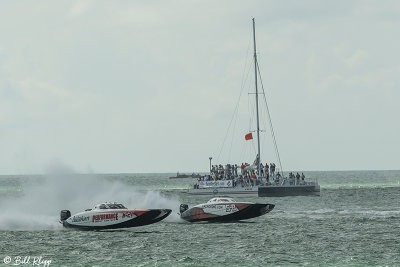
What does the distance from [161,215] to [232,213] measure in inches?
258

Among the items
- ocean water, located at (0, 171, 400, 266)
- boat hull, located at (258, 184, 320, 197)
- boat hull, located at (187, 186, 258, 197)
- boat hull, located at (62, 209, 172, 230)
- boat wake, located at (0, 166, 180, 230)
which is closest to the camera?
ocean water, located at (0, 171, 400, 266)

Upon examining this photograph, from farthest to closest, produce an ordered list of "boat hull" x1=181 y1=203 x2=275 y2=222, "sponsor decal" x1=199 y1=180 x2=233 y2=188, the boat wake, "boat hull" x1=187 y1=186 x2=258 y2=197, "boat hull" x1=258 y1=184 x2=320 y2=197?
1. "sponsor decal" x1=199 y1=180 x2=233 y2=188
2. "boat hull" x1=187 y1=186 x2=258 y2=197
3. "boat hull" x1=258 y1=184 x2=320 y2=197
4. the boat wake
5. "boat hull" x1=181 y1=203 x2=275 y2=222

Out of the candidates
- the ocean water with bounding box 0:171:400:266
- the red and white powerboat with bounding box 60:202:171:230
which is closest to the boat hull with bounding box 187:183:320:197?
the ocean water with bounding box 0:171:400:266

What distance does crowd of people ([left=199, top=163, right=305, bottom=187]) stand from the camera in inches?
3083

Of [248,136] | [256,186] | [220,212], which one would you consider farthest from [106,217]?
[248,136]

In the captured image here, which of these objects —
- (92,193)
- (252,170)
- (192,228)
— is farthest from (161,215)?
(92,193)

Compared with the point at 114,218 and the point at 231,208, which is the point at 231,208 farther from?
the point at 114,218

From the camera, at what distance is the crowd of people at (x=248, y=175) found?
257ft

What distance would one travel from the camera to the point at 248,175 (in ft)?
261

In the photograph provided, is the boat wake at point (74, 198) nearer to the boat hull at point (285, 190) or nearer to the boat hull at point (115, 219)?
the boat hull at point (285, 190)

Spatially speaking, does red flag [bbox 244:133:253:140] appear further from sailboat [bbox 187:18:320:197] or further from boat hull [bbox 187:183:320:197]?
boat hull [bbox 187:183:320:197]

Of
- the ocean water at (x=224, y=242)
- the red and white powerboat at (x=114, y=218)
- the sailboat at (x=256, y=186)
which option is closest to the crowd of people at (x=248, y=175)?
the sailboat at (x=256, y=186)

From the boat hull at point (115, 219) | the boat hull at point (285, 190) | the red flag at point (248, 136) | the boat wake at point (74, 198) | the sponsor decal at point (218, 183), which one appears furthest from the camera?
the red flag at point (248, 136)

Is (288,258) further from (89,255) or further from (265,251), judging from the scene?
(89,255)
